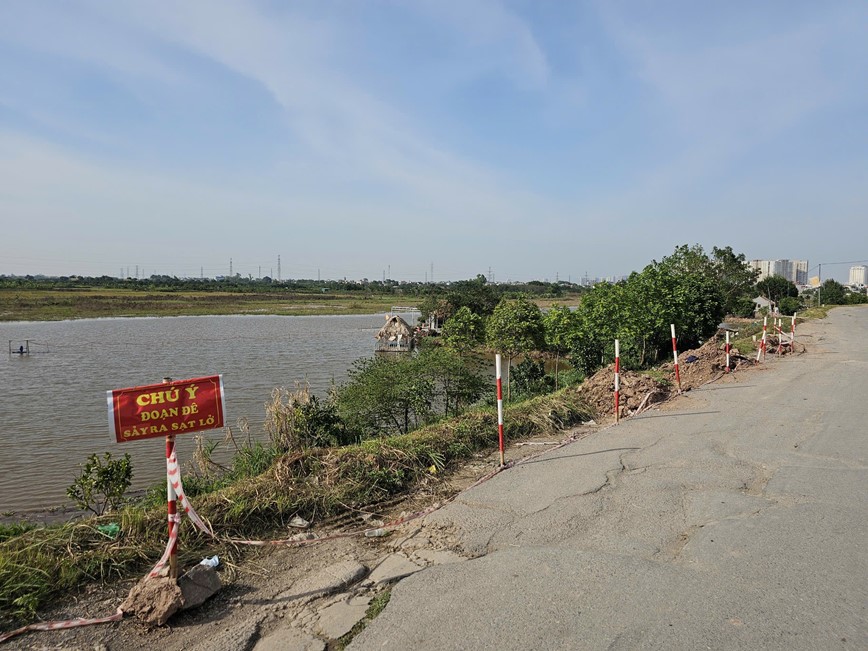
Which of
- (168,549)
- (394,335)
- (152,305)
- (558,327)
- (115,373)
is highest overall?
(152,305)

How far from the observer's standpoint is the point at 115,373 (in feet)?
95.7

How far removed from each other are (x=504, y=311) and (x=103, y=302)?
254ft

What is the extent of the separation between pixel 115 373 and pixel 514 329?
67.8ft

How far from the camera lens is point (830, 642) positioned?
3512 mm

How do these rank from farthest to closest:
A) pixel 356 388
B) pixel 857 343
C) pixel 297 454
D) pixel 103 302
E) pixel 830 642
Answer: pixel 103 302, pixel 857 343, pixel 356 388, pixel 297 454, pixel 830 642

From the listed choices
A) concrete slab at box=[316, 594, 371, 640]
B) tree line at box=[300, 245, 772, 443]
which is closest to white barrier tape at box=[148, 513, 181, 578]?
concrete slab at box=[316, 594, 371, 640]

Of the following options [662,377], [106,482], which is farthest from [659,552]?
[662,377]

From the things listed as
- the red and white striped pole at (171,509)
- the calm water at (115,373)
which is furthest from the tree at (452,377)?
the red and white striped pole at (171,509)

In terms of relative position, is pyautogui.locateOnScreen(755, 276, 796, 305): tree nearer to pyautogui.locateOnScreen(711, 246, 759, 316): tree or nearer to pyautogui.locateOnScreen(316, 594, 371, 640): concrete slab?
pyautogui.locateOnScreen(711, 246, 759, 316): tree

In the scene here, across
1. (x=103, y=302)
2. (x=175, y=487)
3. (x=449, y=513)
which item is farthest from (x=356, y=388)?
(x=103, y=302)

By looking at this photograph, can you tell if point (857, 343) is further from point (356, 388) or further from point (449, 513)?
point (449, 513)

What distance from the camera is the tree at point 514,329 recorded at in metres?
19.9

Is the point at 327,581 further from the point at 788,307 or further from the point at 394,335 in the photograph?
the point at 788,307

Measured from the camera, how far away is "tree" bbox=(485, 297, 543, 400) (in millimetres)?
19875
